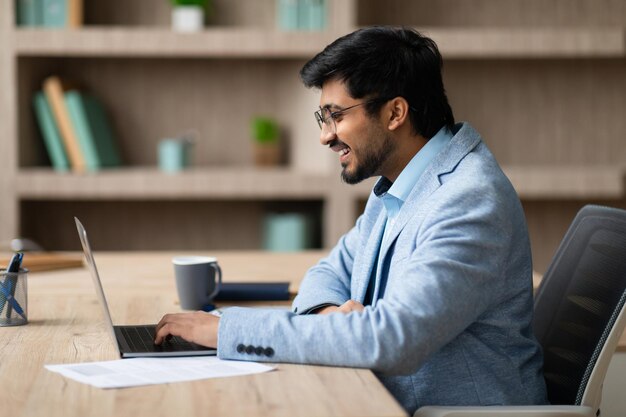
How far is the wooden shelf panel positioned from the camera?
3.62 metres

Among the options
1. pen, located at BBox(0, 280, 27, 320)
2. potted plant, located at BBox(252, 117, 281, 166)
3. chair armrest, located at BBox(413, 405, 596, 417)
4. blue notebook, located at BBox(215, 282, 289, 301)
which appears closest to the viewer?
chair armrest, located at BBox(413, 405, 596, 417)

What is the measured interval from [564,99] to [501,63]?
1.04ft

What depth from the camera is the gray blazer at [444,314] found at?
1.27m

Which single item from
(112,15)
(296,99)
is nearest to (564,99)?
(296,99)

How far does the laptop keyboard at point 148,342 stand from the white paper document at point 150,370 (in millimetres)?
48

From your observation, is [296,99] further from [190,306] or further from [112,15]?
[190,306]

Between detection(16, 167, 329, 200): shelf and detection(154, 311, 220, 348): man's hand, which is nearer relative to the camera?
detection(154, 311, 220, 348): man's hand

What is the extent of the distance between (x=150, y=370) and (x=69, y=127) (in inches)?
99.0

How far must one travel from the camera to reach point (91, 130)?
363cm

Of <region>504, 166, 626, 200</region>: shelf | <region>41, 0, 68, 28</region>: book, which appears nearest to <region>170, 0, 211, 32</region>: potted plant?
<region>41, 0, 68, 28</region>: book

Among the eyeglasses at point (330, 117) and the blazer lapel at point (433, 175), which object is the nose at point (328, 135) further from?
the blazer lapel at point (433, 175)

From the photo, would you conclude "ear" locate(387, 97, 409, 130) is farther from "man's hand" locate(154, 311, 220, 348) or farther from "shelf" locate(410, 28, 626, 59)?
"shelf" locate(410, 28, 626, 59)

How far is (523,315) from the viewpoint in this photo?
4.84ft

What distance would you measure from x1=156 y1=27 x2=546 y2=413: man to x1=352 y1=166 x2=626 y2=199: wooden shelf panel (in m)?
1.91
